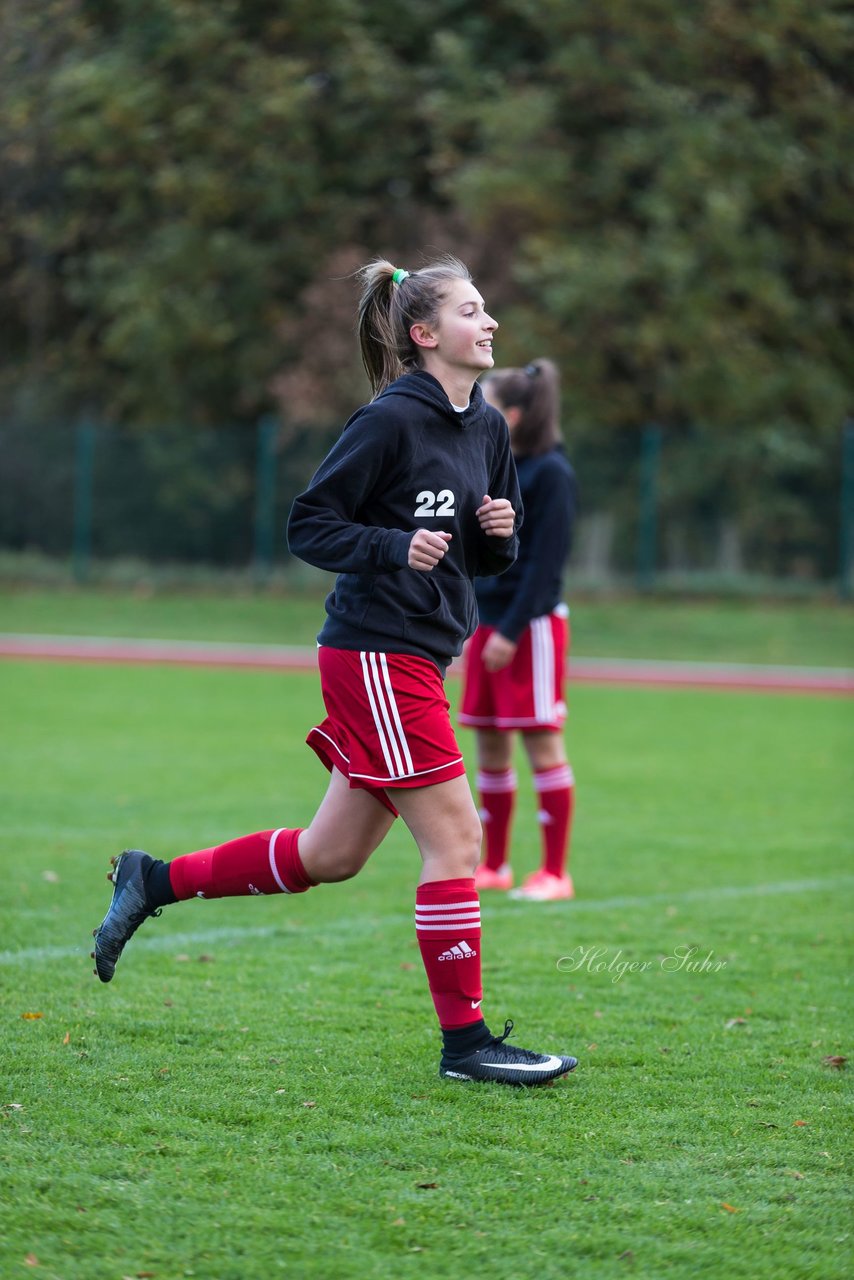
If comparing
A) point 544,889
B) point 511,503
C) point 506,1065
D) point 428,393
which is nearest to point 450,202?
point 544,889

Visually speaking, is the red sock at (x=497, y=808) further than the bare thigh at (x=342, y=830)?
Yes

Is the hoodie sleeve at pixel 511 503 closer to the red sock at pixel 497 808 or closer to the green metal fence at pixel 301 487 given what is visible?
the red sock at pixel 497 808

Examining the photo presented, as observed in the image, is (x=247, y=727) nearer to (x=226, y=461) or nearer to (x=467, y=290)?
(x=467, y=290)

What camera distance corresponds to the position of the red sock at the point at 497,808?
719 cm

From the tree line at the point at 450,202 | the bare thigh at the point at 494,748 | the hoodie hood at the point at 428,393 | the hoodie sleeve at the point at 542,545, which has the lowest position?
the bare thigh at the point at 494,748

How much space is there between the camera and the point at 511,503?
15.3ft

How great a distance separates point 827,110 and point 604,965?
23484 mm

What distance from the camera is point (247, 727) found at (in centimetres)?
1262

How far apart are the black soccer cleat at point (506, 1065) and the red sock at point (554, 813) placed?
268 centimetres

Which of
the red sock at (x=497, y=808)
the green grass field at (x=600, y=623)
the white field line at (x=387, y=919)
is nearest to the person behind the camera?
the white field line at (x=387, y=919)

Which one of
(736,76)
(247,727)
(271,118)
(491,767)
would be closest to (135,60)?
(271,118)

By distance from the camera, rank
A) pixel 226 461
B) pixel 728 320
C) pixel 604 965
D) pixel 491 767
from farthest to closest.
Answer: pixel 226 461 → pixel 728 320 → pixel 491 767 → pixel 604 965

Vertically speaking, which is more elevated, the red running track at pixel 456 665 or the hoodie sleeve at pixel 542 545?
the hoodie sleeve at pixel 542 545

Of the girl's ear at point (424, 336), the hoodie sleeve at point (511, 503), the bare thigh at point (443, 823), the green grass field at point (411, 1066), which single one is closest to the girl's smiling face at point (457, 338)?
the girl's ear at point (424, 336)
